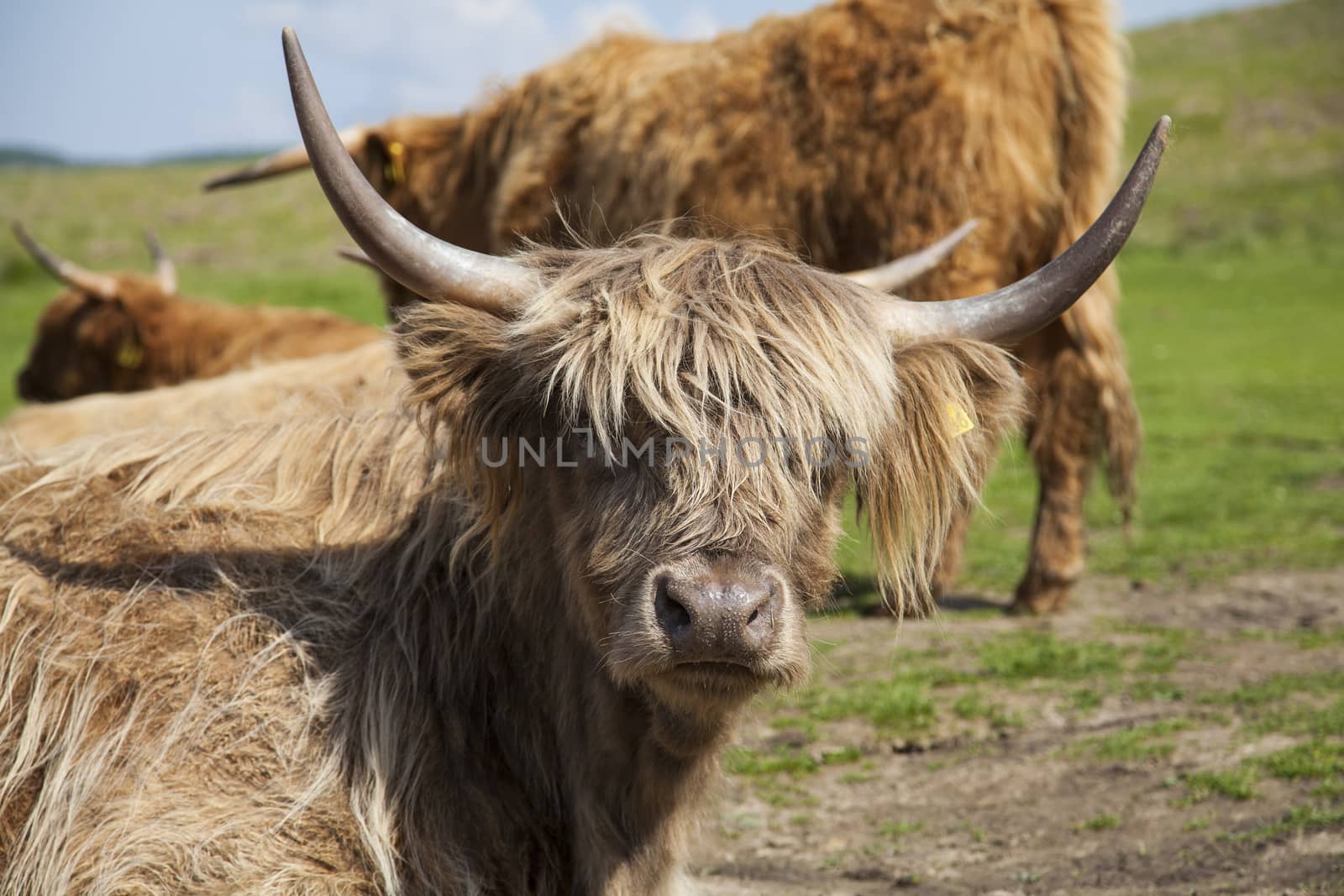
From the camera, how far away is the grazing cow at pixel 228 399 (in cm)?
421

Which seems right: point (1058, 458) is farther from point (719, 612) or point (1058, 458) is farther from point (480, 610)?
point (719, 612)

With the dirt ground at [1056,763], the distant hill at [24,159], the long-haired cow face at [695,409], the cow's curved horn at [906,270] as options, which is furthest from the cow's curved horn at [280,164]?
the distant hill at [24,159]

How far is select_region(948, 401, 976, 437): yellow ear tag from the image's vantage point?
2.96 meters

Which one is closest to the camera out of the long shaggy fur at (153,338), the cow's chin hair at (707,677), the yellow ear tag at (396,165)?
the cow's chin hair at (707,677)

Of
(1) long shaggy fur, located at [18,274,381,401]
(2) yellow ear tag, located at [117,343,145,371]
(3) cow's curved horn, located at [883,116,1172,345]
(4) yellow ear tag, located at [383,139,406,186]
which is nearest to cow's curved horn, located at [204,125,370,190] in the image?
(4) yellow ear tag, located at [383,139,406,186]

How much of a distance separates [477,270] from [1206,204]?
36.4 metres

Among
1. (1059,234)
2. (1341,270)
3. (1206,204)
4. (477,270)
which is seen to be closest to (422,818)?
(477,270)

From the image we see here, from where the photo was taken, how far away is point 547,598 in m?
3.02

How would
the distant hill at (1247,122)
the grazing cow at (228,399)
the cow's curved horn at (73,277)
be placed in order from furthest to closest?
the distant hill at (1247,122) < the cow's curved horn at (73,277) < the grazing cow at (228,399)

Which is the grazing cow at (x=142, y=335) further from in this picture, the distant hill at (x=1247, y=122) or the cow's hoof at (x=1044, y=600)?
the distant hill at (x=1247, y=122)

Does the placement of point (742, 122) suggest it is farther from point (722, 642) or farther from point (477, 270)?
point (722, 642)

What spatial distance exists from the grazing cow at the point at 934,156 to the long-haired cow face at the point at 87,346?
5024 mm

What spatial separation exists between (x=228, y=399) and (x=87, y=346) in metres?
5.37

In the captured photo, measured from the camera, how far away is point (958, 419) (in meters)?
2.97
